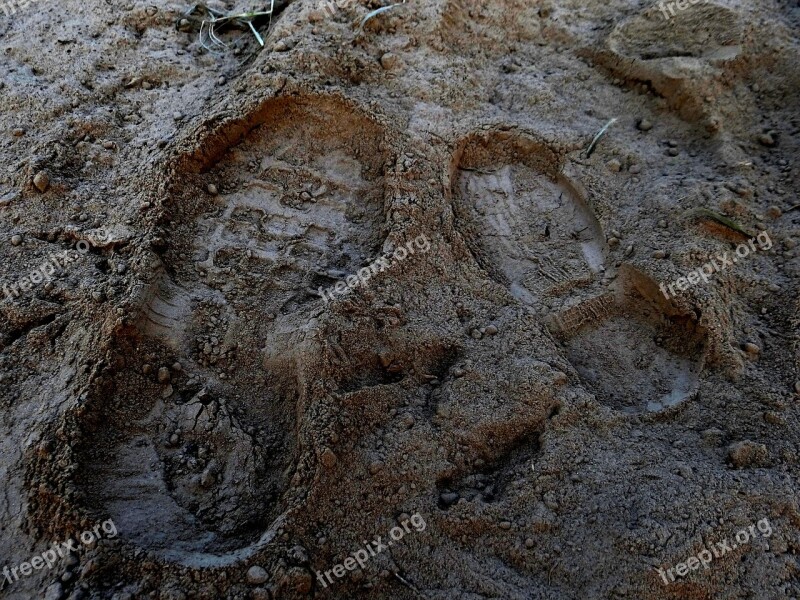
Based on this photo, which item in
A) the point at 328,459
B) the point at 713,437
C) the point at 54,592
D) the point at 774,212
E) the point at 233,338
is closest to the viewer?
the point at 54,592

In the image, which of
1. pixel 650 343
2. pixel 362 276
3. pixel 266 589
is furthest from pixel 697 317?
pixel 266 589

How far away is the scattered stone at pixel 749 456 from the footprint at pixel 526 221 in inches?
31.9

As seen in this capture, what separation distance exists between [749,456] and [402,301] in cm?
131

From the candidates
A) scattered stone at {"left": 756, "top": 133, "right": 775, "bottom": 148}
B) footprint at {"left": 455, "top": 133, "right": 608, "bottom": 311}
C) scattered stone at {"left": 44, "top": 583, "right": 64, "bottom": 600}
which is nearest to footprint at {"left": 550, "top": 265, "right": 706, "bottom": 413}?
footprint at {"left": 455, "top": 133, "right": 608, "bottom": 311}

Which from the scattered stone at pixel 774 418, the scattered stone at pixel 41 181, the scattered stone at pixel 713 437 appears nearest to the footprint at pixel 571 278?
the scattered stone at pixel 713 437

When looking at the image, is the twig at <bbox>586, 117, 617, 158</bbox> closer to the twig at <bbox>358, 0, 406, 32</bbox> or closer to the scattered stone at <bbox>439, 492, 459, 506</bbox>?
the twig at <bbox>358, 0, 406, 32</bbox>

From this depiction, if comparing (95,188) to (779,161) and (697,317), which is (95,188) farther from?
(779,161)

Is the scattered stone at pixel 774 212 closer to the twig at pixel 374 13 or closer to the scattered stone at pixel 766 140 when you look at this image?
the scattered stone at pixel 766 140

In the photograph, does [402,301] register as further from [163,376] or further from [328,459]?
[163,376]

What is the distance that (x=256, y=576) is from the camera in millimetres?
1638

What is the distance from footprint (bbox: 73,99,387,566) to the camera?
181 centimetres

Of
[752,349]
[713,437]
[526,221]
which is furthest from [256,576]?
[752,349]

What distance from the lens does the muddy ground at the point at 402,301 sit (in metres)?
1.75

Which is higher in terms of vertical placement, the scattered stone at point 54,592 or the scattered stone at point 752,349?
the scattered stone at point 54,592
